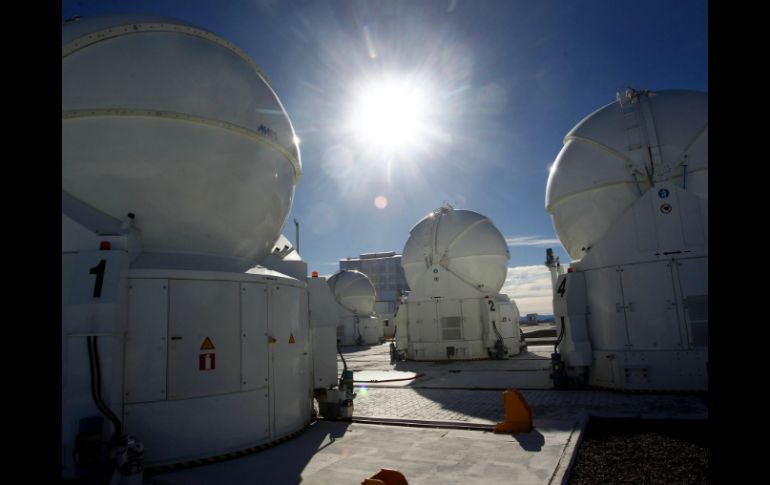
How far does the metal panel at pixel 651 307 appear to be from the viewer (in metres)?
9.56

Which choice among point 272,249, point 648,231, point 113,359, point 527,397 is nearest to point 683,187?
point 648,231

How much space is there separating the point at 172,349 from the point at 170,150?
2705 mm

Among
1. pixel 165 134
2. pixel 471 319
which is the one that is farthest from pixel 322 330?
pixel 471 319

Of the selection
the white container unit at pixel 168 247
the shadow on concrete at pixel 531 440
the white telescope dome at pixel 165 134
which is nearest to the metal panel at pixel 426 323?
the shadow on concrete at pixel 531 440

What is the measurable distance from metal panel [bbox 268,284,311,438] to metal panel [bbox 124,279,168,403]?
1534 mm

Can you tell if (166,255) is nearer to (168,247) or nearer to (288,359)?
(168,247)

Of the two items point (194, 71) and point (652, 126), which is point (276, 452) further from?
point (652, 126)

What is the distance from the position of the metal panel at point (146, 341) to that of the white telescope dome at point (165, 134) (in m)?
0.74

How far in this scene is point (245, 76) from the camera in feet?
23.7

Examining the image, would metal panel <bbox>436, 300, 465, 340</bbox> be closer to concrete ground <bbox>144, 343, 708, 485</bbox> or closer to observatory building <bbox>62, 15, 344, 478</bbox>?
concrete ground <bbox>144, 343, 708, 485</bbox>

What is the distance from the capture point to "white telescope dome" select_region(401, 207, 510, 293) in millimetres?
19562

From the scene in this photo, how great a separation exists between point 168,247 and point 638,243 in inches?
373

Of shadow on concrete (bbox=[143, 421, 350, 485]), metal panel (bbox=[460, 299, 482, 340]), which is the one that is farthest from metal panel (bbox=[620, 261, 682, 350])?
metal panel (bbox=[460, 299, 482, 340])

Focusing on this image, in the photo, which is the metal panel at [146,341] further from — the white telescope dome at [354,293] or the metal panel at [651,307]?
the white telescope dome at [354,293]
